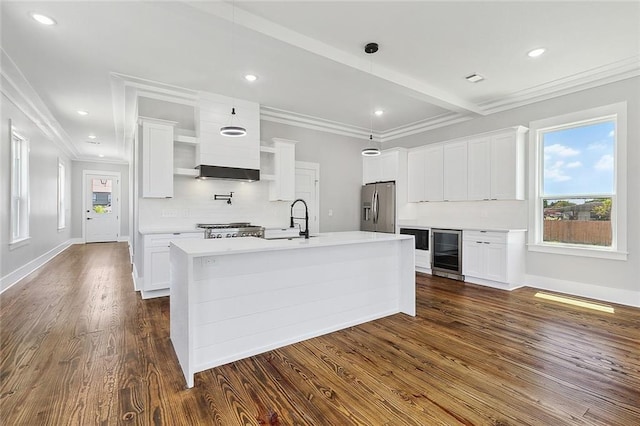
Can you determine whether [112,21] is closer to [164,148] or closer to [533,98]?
[164,148]

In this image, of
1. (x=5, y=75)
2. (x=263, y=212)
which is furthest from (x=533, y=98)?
(x=5, y=75)

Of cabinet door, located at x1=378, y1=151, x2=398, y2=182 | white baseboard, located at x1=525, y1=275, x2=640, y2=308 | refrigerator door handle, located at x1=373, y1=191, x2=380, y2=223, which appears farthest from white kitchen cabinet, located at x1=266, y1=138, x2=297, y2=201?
white baseboard, located at x1=525, y1=275, x2=640, y2=308

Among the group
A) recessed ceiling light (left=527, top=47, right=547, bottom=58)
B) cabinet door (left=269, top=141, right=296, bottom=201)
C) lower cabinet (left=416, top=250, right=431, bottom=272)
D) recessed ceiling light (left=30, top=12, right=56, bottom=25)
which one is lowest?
lower cabinet (left=416, top=250, right=431, bottom=272)

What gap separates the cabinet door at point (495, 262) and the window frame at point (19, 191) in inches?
288

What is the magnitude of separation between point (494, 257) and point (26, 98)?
7640 mm

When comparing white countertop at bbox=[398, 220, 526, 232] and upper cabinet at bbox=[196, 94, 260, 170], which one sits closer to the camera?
upper cabinet at bbox=[196, 94, 260, 170]

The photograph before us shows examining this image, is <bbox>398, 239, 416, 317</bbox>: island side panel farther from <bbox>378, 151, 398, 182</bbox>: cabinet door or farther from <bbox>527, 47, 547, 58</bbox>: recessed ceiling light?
<bbox>378, 151, 398, 182</bbox>: cabinet door

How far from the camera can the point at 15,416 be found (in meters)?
1.83

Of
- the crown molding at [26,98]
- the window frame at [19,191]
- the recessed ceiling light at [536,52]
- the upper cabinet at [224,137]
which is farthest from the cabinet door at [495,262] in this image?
the window frame at [19,191]

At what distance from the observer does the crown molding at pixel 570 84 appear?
12.7 ft

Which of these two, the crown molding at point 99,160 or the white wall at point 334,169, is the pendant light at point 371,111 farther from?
the crown molding at point 99,160

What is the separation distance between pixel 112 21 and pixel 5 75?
93.2 inches

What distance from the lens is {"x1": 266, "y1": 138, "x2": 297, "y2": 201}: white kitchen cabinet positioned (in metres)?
5.47

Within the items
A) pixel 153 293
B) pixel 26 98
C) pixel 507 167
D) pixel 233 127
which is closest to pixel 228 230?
pixel 153 293
